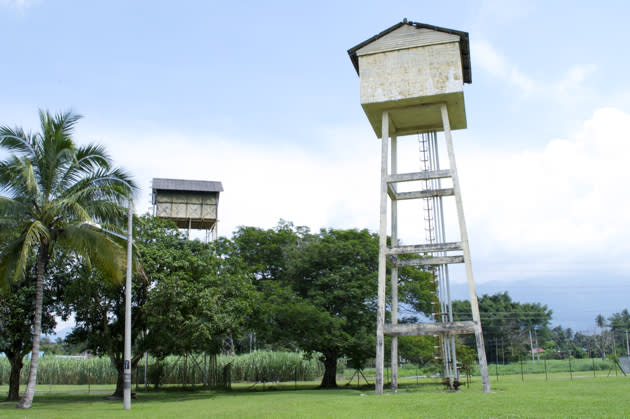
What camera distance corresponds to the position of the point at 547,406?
13984mm

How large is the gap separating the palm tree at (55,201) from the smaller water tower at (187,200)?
25748 mm

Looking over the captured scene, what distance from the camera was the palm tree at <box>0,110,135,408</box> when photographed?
65.6 feet

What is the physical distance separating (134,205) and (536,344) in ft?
220

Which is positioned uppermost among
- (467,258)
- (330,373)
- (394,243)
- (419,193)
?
(419,193)

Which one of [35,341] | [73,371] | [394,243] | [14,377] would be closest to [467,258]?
[394,243]

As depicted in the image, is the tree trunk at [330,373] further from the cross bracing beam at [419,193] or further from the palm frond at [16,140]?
the palm frond at [16,140]

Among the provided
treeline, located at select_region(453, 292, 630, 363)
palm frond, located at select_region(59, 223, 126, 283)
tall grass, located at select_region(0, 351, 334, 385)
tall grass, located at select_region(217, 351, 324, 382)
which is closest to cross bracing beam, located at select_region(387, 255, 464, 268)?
palm frond, located at select_region(59, 223, 126, 283)

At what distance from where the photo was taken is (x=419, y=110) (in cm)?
2283

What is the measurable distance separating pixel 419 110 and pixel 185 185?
1142 inches

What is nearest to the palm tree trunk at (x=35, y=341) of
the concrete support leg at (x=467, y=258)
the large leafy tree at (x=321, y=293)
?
the large leafy tree at (x=321, y=293)

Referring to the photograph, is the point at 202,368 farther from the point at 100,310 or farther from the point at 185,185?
the point at 100,310

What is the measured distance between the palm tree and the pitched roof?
2579 centimetres

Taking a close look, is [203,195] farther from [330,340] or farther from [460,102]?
[460,102]

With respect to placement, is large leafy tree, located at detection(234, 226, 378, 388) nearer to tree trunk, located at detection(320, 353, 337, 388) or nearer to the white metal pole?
tree trunk, located at detection(320, 353, 337, 388)
